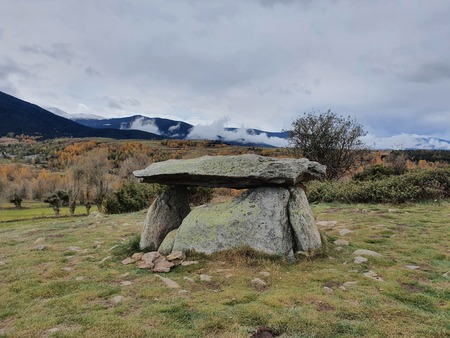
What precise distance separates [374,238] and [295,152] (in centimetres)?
2261

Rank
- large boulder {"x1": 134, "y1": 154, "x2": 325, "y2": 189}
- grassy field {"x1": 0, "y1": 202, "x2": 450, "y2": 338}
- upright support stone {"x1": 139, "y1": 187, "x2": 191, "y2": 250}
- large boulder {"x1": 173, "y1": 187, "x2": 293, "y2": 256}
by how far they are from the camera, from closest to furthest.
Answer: grassy field {"x1": 0, "y1": 202, "x2": 450, "y2": 338}, large boulder {"x1": 173, "y1": 187, "x2": 293, "y2": 256}, large boulder {"x1": 134, "y1": 154, "x2": 325, "y2": 189}, upright support stone {"x1": 139, "y1": 187, "x2": 191, "y2": 250}

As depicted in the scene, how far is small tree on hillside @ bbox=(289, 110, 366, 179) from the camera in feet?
105

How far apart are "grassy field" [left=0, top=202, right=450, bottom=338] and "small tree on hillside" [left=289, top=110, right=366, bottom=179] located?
20816 mm

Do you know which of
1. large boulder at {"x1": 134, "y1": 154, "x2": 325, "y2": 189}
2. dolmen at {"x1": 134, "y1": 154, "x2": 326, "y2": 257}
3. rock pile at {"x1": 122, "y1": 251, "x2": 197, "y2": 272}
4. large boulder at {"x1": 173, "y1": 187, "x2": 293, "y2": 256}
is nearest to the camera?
rock pile at {"x1": 122, "y1": 251, "x2": 197, "y2": 272}

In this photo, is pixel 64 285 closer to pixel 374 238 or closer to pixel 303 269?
pixel 303 269

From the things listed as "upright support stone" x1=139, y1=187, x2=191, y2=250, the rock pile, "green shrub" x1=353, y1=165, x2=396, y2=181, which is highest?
"green shrub" x1=353, y1=165, x2=396, y2=181

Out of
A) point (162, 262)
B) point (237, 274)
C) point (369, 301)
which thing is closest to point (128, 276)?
point (162, 262)

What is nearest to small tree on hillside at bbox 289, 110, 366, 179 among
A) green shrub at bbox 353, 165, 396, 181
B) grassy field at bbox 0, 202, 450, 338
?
green shrub at bbox 353, 165, 396, 181

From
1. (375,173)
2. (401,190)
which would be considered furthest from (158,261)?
(375,173)

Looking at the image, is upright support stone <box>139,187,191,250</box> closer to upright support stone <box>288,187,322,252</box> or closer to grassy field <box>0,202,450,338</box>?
grassy field <box>0,202,450,338</box>

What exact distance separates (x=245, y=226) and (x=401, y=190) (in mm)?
14773

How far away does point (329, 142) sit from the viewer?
32.0 meters

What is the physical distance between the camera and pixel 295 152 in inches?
1340

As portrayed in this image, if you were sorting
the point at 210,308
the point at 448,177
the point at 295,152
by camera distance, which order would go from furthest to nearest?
the point at 295,152, the point at 448,177, the point at 210,308
